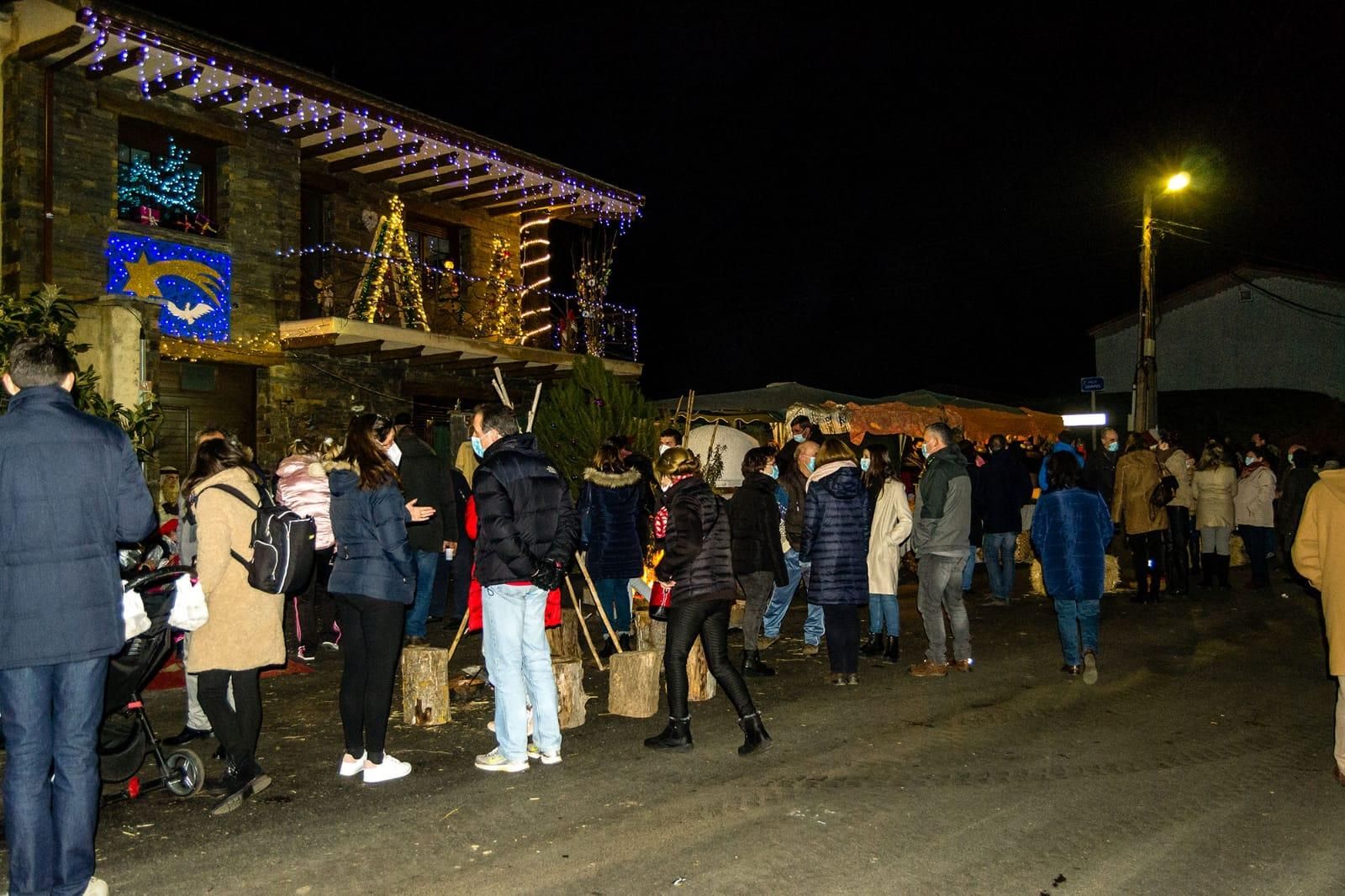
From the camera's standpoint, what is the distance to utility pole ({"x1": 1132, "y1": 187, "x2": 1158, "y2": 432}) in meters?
21.7

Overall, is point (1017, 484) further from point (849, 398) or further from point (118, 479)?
point (118, 479)

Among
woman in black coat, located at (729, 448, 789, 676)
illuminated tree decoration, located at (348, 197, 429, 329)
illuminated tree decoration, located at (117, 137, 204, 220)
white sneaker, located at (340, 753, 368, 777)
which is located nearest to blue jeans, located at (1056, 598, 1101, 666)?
woman in black coat, located at (729, 448, 789, 676)

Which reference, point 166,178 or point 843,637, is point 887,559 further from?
point 166,178

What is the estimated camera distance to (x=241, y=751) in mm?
5535

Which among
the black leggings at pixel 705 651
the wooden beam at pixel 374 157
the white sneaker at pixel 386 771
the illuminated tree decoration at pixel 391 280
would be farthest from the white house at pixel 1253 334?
the white sneaker at pixel 386 771

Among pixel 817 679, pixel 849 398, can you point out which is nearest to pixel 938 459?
pixel 817 679

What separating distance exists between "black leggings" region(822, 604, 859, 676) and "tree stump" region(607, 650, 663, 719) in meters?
1.68

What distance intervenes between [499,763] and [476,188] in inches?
560

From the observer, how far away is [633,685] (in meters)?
7.39

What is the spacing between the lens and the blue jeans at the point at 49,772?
157 inches

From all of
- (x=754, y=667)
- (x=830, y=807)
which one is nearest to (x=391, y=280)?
(x=754, y=667)

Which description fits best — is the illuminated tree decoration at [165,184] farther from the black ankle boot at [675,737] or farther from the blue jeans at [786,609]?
the black ankle boot at [675,737]

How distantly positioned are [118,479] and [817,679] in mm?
5912

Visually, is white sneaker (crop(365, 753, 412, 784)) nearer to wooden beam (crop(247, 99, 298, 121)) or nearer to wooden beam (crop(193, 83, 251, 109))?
wooden beam (crop(193, 83, 251, 109))
